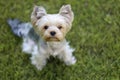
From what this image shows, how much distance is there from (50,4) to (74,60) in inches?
60.8

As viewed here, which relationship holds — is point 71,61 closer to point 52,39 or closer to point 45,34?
point 52,39

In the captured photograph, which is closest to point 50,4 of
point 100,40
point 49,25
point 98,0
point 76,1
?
point 76,1

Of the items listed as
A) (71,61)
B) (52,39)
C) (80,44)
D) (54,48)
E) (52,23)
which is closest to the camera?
(52,23)

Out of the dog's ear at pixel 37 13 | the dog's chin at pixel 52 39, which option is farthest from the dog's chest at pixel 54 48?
the dog's ear at pixel 37 13

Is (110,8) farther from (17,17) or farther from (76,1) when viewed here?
(17,17)

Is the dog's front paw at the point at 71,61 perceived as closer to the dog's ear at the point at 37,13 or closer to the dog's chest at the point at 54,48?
the dog's chest at the point at 54,48

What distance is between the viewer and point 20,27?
18.4 ft

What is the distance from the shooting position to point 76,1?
6293mm

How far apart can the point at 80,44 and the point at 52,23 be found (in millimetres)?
1410

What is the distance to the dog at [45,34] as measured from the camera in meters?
4.29

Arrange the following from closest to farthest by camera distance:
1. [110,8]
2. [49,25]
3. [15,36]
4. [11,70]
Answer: [49,25], [11,70], [15,36], [110,8]

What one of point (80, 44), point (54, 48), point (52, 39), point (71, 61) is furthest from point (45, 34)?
point (80, 44)

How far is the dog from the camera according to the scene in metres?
4.29

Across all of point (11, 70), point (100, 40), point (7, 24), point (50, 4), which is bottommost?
point (11, 70)
